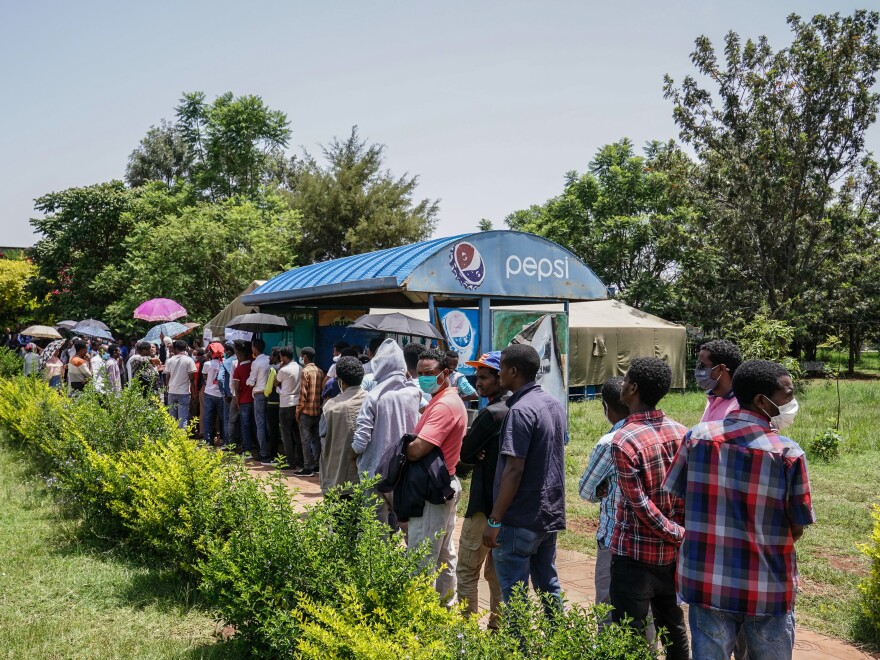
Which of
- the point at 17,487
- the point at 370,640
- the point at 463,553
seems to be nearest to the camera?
the point at 370,640

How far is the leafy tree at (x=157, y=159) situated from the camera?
43406 mm

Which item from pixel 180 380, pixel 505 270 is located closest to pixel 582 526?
pixel 505 270

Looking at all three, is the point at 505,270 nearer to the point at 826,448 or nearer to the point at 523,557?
the point at 826,448

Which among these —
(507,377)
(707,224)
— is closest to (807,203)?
(707,224)

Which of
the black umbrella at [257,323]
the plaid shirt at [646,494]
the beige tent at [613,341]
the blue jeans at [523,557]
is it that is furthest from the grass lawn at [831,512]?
the black umbrella at [257,323]

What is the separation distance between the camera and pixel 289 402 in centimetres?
1029

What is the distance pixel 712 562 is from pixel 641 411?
0.79 m

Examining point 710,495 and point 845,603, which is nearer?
point 710,495

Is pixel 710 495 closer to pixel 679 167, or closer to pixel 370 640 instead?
pixel 370 640

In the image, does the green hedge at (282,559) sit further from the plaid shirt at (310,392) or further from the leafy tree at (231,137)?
the leafy tree at (231,137)

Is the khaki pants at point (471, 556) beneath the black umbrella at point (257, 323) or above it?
beneath

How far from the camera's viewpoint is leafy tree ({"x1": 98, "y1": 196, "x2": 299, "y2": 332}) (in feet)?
73.9

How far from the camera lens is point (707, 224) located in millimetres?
25250

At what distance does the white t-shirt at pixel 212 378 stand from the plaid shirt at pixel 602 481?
30.6ft
